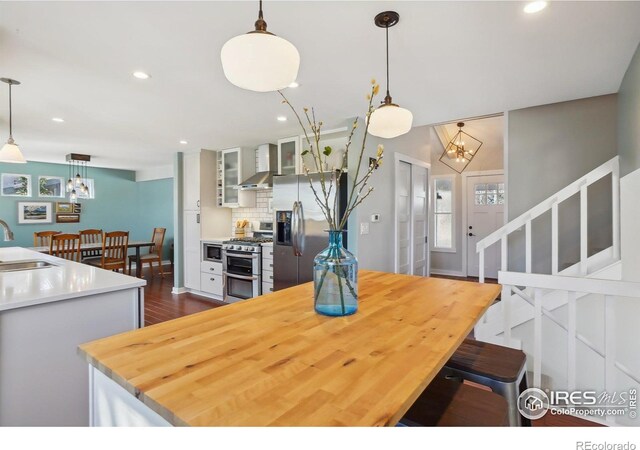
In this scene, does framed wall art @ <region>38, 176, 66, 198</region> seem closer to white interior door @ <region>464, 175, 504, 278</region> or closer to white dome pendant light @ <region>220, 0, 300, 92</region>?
white dome pendant light @ <region>220, 0, 300, 92</region>

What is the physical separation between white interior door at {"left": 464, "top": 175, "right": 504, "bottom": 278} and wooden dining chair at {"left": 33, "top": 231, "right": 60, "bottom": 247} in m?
7.55

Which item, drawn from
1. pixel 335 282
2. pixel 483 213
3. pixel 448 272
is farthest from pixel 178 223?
pixel 483 213

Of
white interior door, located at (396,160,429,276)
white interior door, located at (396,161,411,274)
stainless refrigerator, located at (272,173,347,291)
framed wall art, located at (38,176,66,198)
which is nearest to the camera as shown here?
stainless refrigerator, located at (272,173,347,291)

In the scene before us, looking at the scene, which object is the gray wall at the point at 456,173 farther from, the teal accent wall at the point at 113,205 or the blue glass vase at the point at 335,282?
the teal accent wall at the point at 113,205

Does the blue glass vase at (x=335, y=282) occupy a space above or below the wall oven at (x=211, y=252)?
above

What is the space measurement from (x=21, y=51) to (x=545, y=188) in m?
4.52

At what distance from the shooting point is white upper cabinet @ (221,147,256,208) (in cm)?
505

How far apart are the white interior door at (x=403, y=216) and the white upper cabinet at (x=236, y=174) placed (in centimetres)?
238

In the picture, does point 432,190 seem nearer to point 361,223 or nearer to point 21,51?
point 361,223

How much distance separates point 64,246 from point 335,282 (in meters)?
5.25

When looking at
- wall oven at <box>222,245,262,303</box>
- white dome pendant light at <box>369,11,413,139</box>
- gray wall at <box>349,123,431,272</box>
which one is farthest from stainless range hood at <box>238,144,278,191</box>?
white dome pendant light at <box>369,11,413,139</box>

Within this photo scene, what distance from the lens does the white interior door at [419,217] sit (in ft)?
15.3

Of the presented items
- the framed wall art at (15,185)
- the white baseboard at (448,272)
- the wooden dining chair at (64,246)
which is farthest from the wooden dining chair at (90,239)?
the white baseboard at (448,272)

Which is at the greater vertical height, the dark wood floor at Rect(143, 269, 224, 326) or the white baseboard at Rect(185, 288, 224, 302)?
the white baseboard at Rect(185, 288, 224, 302)
